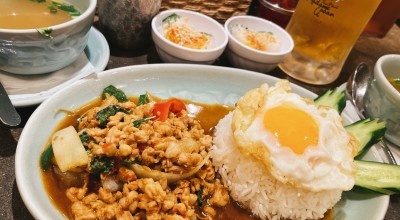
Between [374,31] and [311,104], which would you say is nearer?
[311,104]

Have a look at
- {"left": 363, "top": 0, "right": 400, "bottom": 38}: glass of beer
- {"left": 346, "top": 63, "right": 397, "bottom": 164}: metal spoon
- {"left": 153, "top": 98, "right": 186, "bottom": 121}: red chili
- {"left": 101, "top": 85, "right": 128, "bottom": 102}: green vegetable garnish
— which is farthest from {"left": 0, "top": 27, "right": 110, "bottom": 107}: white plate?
{"left": 363, "top": 0, "right": 400, "bottom": 38}: glass of beer

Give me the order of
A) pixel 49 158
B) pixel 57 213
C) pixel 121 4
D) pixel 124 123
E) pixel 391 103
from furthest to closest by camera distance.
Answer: pixel 121 4, pixel 391 103, pixel 124 123, pixel 49 158, pixel 57 213

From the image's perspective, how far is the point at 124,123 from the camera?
1942mm

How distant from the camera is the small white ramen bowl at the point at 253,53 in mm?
2822

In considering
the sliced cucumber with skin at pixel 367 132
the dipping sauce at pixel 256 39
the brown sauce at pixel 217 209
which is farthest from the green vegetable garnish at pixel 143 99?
the sliced cucumber with skin at pixel 367 132

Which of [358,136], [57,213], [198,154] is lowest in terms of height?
[57,213]

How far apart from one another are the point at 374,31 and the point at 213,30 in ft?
7.76

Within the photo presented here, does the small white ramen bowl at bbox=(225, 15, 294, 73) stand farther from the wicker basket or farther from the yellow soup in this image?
the yellow soup

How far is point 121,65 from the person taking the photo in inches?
112

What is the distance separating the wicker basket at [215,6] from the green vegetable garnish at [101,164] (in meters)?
1.97

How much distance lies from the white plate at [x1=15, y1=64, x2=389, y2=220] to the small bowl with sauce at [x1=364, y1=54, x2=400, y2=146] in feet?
0.74

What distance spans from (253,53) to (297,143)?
1.14 m

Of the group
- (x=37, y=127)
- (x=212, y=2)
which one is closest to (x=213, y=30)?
(x=212, y=2)

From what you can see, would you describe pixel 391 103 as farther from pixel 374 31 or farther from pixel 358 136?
pixel 374 31
